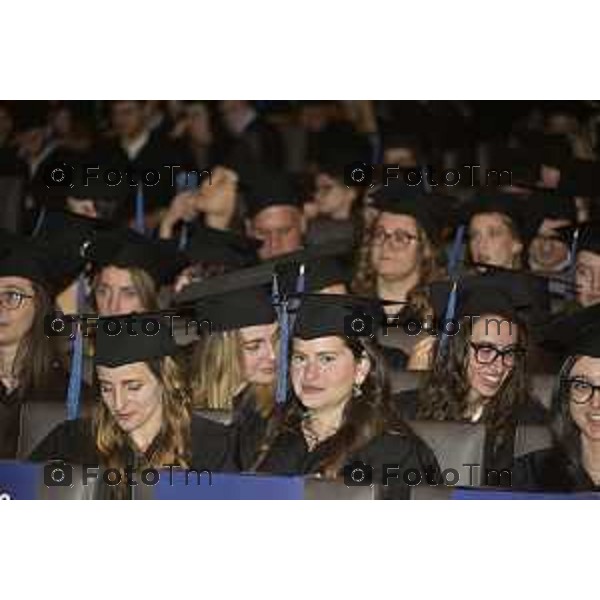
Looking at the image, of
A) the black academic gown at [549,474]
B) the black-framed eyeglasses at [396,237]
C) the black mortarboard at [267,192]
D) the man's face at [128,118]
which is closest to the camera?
the black academic gown at [549,474]

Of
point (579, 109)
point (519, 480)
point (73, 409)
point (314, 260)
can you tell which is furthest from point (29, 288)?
point (579, 109)

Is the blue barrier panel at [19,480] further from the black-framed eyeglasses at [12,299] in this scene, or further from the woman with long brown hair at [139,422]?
the black-framed eyeglasses at [12,299]

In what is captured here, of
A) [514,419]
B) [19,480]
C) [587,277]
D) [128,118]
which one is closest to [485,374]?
[514,419]

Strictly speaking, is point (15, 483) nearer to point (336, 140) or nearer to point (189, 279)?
point (189, 279)

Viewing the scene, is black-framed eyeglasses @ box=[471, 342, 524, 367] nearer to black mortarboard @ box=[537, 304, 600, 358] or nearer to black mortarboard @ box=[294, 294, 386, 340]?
black mortarboard @ box=[537, 304, 600, 358]

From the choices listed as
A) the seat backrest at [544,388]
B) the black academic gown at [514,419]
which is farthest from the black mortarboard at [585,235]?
the black academic gown at [514,419]

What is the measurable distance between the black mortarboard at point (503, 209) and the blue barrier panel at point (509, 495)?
156 cm

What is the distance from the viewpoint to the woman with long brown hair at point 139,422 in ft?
19.3

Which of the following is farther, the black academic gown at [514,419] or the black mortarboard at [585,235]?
the black mortarboard at [585,235]

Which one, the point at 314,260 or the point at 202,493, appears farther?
the point at 314,260

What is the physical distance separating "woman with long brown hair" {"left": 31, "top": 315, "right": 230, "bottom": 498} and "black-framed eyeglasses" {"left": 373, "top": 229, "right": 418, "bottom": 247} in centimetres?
131

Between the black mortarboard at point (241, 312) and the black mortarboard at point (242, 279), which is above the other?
the black mortarboard at point (242, 279)

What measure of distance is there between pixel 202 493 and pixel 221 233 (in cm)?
158

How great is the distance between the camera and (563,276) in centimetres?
664
